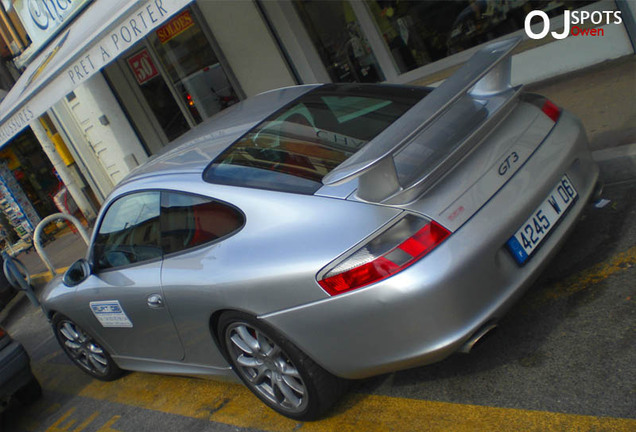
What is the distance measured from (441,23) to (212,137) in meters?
5.39

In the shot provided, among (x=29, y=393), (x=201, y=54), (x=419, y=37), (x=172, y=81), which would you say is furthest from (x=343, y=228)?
(x=172, y=81)

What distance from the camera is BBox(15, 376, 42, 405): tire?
509 centimetres

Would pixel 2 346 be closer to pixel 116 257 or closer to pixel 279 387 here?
pixel 116 257

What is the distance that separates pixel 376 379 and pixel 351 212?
1162 millimetres

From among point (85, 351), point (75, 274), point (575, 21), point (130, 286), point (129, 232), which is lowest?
point (85, 351)

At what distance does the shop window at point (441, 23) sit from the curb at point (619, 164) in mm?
3434

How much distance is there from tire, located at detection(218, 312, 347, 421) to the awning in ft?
11.8

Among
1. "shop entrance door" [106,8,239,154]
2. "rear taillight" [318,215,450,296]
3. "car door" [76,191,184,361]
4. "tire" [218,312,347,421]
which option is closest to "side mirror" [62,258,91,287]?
"car door" [76,191,184,361]

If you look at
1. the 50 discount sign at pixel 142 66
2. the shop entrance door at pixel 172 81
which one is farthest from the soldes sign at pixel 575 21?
the 50 discount sign at pixel 142 66

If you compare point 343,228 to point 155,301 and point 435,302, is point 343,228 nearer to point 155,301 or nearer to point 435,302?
point 435,302

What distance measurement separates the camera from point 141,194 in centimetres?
372

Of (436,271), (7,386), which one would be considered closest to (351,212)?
(436,271)

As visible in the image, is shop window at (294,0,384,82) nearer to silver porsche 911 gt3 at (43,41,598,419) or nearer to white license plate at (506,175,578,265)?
silver porsche 911 gt3 at (43,41,598,419)

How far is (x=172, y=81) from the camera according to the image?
37.4 feet
